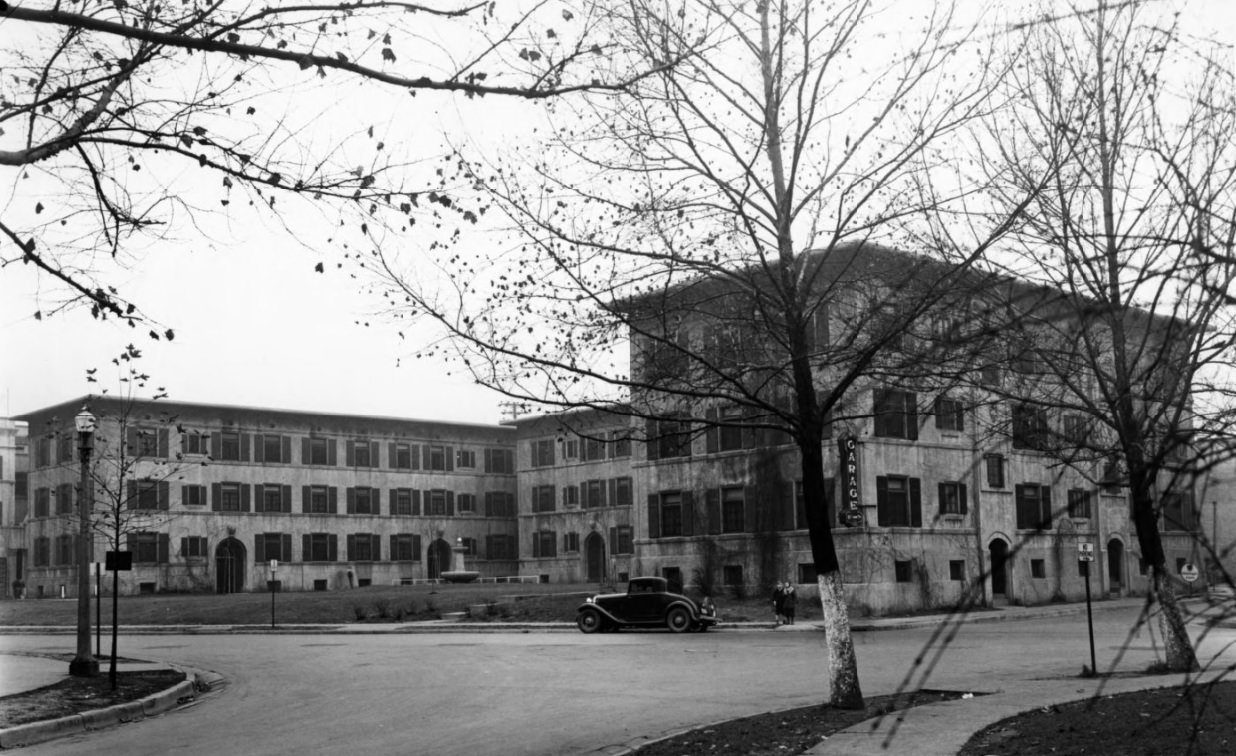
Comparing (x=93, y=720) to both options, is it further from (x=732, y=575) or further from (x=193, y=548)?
(x=193, y=548)

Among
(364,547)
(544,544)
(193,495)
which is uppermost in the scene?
(193,495)

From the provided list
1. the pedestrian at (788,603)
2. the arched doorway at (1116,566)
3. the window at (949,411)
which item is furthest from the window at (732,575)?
the window at (949,411)

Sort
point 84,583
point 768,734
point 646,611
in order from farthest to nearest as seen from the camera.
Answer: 1. point 646,611
2. point 84,583
3. point 768,734

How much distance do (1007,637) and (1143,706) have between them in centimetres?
2062

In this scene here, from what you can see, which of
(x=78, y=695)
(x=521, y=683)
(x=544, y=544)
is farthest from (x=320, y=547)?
(x=78, y=695)

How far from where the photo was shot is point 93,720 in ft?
Answer: 57.5

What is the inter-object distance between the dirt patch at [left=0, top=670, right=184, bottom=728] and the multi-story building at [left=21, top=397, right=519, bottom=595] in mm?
52509

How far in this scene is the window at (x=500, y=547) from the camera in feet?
308

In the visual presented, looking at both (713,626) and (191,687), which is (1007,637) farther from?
(191,687)

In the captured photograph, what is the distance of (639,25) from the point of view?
1446cm

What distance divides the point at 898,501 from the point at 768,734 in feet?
126

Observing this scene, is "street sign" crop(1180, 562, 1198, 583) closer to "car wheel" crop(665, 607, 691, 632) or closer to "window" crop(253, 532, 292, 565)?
"car wheel" crop(665, 607, 691, 632)

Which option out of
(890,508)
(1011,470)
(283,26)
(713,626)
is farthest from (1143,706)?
(1011,470)

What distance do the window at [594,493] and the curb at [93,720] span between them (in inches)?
2492
